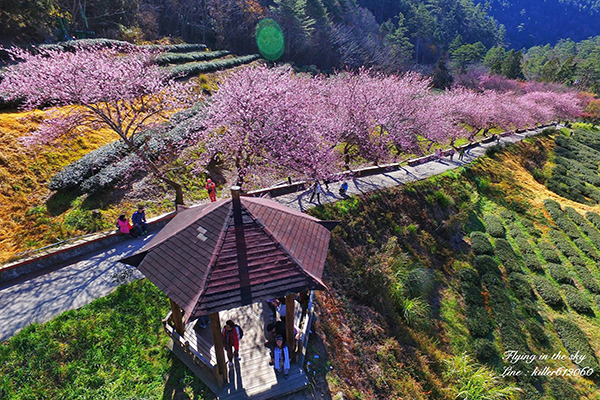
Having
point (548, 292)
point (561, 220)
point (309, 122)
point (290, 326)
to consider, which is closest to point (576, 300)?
point (548, 292)

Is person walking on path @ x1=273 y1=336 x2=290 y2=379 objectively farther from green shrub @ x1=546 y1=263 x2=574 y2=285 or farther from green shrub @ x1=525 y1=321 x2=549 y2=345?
green shrub @ x1=546 y1=263 x2=574 y2=285

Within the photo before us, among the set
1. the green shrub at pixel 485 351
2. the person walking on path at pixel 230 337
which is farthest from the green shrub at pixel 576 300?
the person walking on path at pixel 230 337

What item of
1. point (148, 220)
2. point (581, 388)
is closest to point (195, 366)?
point (148, 220)

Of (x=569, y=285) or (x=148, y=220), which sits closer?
(x=148, y=220)

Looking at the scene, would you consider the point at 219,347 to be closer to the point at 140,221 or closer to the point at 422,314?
the point at 140,221

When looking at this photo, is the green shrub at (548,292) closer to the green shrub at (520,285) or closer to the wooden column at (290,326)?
the green shrub at (520,285)

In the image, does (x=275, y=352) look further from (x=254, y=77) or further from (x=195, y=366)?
(x=254, y=77)
